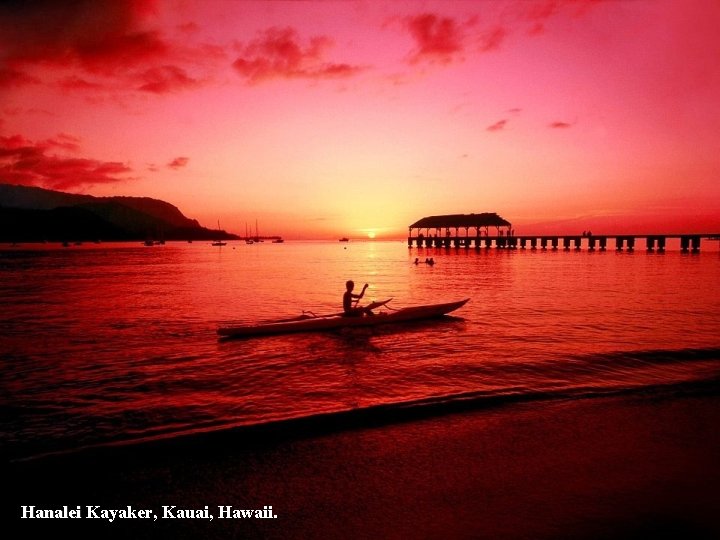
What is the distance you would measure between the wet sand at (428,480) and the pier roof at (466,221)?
81.0 m

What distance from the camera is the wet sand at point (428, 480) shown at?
4.13 metres

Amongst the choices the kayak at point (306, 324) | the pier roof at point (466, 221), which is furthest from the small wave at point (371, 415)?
the pier roof at point (466, 221)

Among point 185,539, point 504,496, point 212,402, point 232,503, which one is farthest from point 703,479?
point 212,402

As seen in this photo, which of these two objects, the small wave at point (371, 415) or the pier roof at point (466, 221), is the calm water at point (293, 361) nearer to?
the small wave at point (371, 415)

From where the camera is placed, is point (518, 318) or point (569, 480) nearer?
point (569, 480)

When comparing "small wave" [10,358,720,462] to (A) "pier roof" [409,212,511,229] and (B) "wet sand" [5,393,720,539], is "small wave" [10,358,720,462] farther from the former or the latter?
(A) "pier roof" [409,212,511,229]

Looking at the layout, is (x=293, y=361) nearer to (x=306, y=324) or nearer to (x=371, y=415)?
(x=306, y=324)

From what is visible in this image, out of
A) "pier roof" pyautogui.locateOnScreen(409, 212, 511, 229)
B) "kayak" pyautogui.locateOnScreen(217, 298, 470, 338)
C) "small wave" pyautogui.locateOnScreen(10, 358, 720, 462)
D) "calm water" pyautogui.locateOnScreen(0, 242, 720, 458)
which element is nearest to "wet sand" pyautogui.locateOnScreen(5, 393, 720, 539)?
"small wave" pyautogui.locateOnScreen(10, 358, 720, 462)

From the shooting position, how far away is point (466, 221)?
88.6 m

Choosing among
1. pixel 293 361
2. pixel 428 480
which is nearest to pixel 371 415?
pixel 428 480

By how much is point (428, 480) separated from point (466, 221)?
8737 centimetres

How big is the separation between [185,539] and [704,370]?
1130 centimetres

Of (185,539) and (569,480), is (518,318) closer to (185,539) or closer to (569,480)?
(569,480)

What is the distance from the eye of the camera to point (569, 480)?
15.9 feet
